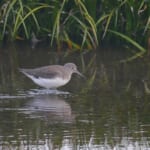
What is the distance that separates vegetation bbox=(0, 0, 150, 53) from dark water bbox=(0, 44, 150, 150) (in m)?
0.25

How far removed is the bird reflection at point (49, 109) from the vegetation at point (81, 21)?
2.38 m

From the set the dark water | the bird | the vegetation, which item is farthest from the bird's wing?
the vegetation

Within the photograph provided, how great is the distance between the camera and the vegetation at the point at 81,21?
39.1ft

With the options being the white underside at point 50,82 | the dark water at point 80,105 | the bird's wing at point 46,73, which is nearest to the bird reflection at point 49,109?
the dark water at point 80,105

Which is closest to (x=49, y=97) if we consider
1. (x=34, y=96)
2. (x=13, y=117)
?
(x=34, y=96)

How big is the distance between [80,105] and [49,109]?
371mm

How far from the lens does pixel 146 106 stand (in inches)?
363

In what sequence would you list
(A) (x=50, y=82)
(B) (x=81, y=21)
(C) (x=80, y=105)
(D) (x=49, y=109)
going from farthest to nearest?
(B) (x=81, y=21) < (A) (x=50, y=82) < (C) (x=80, y=105) < (D) (x=49, y=109)

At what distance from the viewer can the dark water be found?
7.79 metres

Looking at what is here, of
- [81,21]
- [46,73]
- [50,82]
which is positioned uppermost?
[81,21]

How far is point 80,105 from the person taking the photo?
9.28 metres

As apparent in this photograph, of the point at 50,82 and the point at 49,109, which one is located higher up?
the point at 50,82

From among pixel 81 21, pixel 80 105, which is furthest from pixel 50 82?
pixel 81 21

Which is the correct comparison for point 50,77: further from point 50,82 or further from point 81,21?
point 81,21
